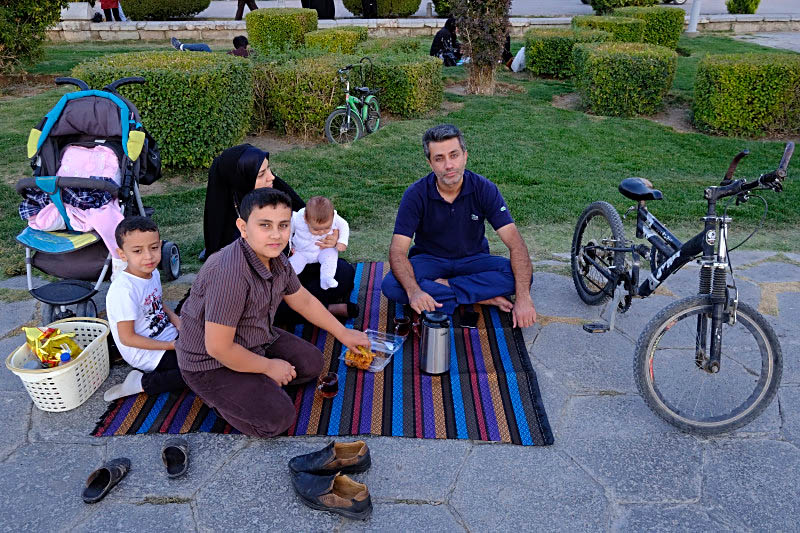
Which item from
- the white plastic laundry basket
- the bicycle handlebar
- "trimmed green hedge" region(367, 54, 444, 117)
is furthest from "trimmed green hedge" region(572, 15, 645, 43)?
the white plastic laundry basket

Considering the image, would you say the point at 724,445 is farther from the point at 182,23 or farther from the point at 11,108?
the point at 182,23

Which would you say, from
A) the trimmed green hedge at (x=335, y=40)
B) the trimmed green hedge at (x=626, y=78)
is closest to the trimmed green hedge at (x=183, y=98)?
the trimmed green hedge at (x=335, y=40)

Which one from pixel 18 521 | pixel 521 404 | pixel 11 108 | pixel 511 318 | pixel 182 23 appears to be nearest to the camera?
pixel 18 521

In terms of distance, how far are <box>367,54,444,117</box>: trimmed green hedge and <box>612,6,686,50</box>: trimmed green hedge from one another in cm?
759

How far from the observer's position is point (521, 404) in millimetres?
3826

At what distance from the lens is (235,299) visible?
3254 millimetres

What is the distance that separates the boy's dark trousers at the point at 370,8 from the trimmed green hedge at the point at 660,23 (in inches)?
320

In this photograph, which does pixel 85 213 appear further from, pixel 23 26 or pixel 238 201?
pixel 23 26

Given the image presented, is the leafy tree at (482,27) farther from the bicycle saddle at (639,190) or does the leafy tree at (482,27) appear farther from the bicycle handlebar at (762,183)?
the bicycle handlebar at (762,183)

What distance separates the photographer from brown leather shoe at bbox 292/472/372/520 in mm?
2980

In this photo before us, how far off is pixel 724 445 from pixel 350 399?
2.05 m

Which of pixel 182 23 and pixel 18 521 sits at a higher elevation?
pixel 182 23

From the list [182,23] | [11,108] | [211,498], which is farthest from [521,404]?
[182,23]

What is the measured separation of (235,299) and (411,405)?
1.22m
